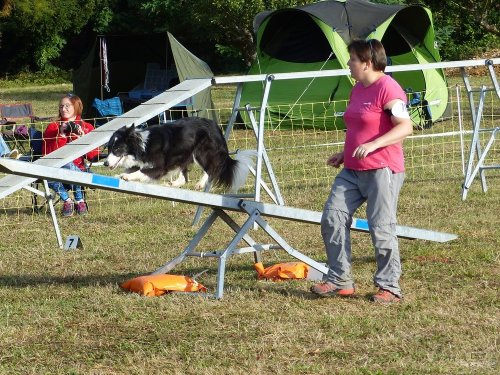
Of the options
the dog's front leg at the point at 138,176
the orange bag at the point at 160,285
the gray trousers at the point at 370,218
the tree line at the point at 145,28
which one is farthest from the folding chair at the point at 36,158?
the tree line at the point at 145,28

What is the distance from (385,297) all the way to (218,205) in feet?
3.67

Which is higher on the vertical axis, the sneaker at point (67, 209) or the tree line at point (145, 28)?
the tree line at point (145, 28)

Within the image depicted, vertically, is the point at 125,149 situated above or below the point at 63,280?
above

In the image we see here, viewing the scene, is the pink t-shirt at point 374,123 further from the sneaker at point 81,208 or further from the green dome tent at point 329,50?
the green dome tent at point 329,50

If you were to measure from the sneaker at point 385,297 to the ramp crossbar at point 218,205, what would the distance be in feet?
1.82

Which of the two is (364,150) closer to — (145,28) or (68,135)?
(68,135)

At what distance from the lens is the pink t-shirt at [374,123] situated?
15.9 feet

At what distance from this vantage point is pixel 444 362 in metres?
3.94

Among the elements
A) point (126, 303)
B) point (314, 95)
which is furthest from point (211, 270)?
point (314, 95)

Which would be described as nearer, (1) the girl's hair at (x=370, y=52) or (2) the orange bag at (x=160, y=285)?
(1) the girl's hair at (x=370, y=52)

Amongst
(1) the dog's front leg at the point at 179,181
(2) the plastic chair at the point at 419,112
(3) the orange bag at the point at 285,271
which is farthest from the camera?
(2) the plastic chair at the point at 419,112

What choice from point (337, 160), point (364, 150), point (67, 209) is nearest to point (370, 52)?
point (364, 150)

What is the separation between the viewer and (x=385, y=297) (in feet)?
16.4

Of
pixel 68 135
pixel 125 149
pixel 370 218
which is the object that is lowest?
pixel 370 218
